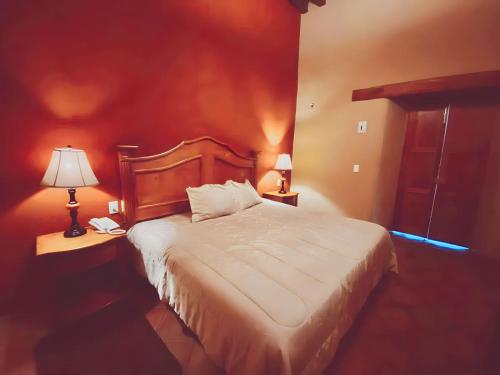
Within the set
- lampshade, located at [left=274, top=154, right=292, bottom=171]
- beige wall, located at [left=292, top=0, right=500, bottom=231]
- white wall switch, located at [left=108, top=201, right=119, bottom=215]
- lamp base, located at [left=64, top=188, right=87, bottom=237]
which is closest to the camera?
lamp base, located at [left=64, top=188, right=87, bottom=237]

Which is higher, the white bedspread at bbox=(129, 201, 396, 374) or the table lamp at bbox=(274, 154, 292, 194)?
the table lamp at bbox=(274, 154, 292, 194)

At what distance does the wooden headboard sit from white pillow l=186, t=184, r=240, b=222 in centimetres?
23

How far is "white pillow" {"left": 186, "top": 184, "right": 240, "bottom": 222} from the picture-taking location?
7.03 ft

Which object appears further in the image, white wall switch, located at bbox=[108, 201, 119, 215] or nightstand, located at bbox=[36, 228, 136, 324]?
white wall switch, located at bbox=[108, 201, 119, 215]

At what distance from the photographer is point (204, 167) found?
2572mm

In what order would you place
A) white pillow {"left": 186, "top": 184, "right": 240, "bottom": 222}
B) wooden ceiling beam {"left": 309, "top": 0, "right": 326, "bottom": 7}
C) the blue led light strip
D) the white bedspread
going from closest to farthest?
1. the white bedspread
2. white pillow {"left": 186, "top": 184, "right": 240, "bottom": 222}
3. the blue led light strip
4. wooden ceiling beam {"left": 309, "top": 0, "right": 326, "bottom": 7}

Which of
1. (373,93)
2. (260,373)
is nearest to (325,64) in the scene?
(373,93)

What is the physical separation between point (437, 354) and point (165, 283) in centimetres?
175

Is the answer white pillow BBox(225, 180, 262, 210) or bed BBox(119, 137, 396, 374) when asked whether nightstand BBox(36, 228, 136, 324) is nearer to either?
bed BBox(119, 137, 396, 374)

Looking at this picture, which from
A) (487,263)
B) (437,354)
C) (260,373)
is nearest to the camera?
(260,373)

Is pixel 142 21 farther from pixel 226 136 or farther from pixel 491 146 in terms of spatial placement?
pixel 491 146

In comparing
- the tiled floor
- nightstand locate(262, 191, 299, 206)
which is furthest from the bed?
nightstand locate(262, 191, 299, 206)

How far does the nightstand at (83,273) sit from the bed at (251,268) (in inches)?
10.5

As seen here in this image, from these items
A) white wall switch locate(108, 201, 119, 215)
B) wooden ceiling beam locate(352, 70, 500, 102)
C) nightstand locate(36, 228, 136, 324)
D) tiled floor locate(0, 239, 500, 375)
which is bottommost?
tiled floor locate(0, 239, 500, 375)
